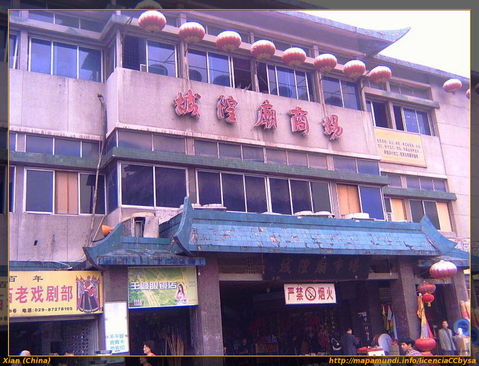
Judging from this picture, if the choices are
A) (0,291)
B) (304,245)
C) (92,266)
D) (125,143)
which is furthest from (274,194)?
(0,291)

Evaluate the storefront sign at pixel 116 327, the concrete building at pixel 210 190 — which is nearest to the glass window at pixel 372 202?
the concrete building at pixel 210 190

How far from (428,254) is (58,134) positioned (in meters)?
8.06

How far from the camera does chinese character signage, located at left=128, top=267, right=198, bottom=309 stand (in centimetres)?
904

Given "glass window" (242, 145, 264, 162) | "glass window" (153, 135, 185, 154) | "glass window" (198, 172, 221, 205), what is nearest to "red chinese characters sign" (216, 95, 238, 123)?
"glass window" (242, 145, 264, 162)

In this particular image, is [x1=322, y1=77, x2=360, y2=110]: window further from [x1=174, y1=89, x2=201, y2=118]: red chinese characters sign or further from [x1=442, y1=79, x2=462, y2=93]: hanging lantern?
[x1=174, y1=89, x2=201, y2=118]: red chinese characters sign

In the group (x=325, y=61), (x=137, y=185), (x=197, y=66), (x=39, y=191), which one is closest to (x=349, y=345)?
(x=137, y=185)

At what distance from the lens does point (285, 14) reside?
12102 mm

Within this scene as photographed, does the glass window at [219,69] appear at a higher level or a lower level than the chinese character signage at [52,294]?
higher

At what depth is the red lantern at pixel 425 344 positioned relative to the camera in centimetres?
1081

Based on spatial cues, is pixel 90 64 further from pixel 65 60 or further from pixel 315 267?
pixel 315 267

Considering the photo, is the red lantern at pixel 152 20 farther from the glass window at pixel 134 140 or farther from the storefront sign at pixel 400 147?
the storefront sign at pixel 400 147

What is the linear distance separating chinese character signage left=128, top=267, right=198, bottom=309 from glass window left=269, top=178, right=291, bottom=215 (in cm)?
263

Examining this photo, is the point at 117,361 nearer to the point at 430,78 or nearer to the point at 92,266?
the point at 92,266

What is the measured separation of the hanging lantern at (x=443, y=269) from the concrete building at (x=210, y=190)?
0.30m
